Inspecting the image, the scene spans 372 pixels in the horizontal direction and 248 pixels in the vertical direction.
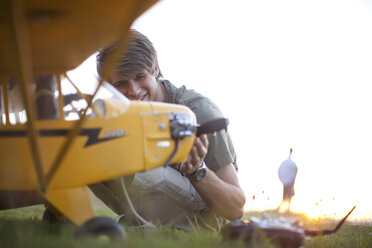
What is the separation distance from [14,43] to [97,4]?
56 centimetres

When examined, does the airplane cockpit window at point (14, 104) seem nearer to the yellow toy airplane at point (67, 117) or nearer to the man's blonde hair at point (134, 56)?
the yellow toy airplane at point (67, 117)

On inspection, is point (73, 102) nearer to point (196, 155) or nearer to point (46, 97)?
point (46, 97)

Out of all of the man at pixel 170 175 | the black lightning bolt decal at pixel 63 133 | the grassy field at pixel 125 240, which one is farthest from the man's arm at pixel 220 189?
the black lightning bolt decal at pixel 63 133

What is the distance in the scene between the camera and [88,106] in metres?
2.66

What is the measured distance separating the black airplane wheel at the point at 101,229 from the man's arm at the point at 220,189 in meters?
1.18

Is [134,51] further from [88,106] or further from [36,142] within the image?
[36,142]

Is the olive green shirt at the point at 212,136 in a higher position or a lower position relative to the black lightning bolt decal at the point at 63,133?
lower

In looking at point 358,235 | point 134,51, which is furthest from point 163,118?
point 358,235

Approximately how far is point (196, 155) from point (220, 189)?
60 centimetres

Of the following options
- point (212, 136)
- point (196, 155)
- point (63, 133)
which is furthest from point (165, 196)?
point (63, 133)

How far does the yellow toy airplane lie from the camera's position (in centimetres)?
253

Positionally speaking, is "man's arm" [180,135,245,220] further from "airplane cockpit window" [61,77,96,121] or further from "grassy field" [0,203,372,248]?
"airplane cockpit window" [61,77,96,121]

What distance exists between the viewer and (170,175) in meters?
4.29

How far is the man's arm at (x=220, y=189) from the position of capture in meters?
3.66
